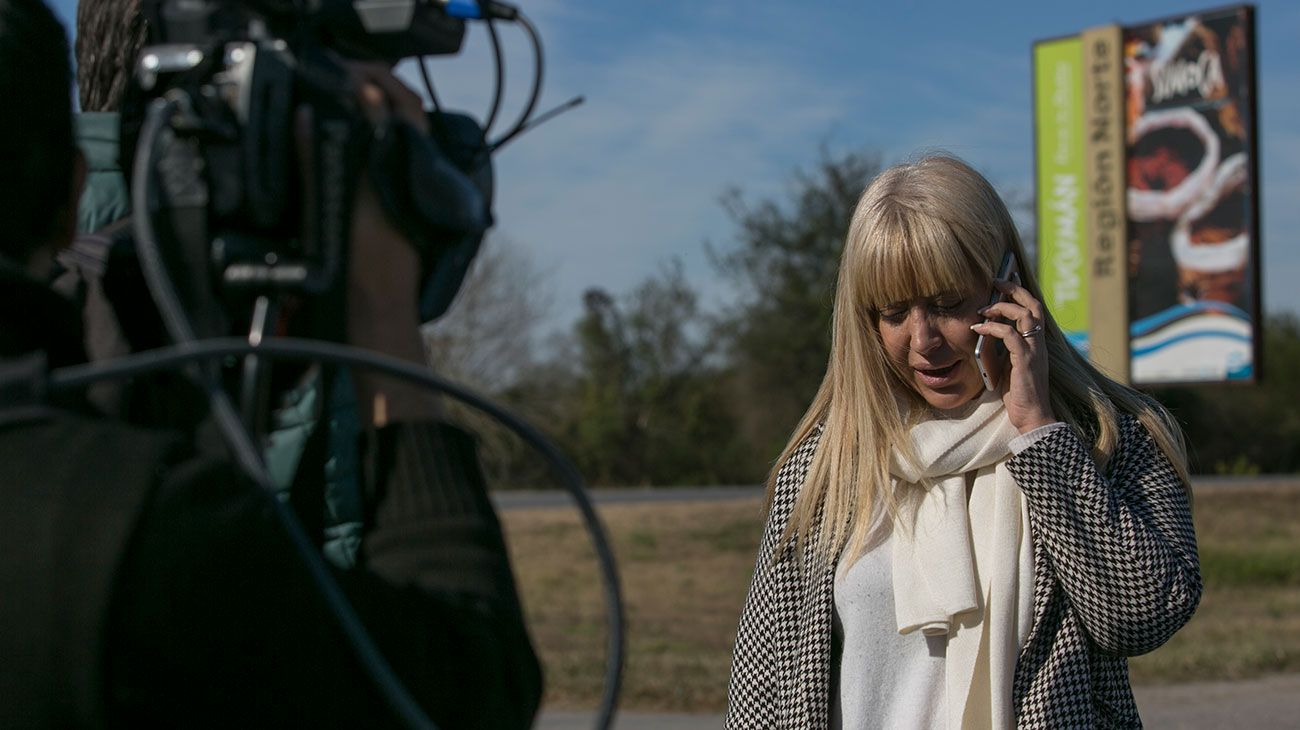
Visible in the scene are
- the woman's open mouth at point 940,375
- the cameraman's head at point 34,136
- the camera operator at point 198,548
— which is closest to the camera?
the camera operator at point 198,548

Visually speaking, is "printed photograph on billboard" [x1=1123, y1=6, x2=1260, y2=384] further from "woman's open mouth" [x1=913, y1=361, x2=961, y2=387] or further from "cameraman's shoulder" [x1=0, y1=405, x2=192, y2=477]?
"cameraman's shoulder" [x1=0, y1=405, x2=192, y2=477]

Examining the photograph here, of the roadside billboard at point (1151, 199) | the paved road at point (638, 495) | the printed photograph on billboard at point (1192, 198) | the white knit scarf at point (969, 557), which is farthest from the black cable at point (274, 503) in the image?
the paved road at point (638, 495)

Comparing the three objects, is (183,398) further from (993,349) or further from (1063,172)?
(1063,172)

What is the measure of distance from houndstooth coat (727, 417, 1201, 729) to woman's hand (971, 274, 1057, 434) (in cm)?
8

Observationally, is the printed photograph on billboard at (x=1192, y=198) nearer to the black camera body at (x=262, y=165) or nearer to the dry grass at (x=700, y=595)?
the dry grass at (x=700, y=595)

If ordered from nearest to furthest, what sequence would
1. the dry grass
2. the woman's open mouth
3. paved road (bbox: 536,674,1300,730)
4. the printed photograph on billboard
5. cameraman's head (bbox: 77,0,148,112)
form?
cameraman's head (bbox: 77,0,148,112) < the woman's open mouth < paved road (bbox: 536,674,1300,730) < the dry grass < the printed photograph on billboard

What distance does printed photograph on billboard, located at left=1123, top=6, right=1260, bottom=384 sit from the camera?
15211 millimetres

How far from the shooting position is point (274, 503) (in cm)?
117

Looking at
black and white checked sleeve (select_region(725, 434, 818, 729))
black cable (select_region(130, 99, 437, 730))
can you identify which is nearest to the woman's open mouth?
black and white checked sleeve (select_region(725, 434, 818, 729))

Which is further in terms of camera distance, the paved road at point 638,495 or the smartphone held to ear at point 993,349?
the paved road at point 638,495

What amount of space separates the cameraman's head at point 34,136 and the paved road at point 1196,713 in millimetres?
5628

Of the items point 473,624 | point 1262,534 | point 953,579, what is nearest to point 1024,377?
point 953,579

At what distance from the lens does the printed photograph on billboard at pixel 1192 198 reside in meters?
15.2

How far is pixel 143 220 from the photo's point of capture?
120 centimetres
